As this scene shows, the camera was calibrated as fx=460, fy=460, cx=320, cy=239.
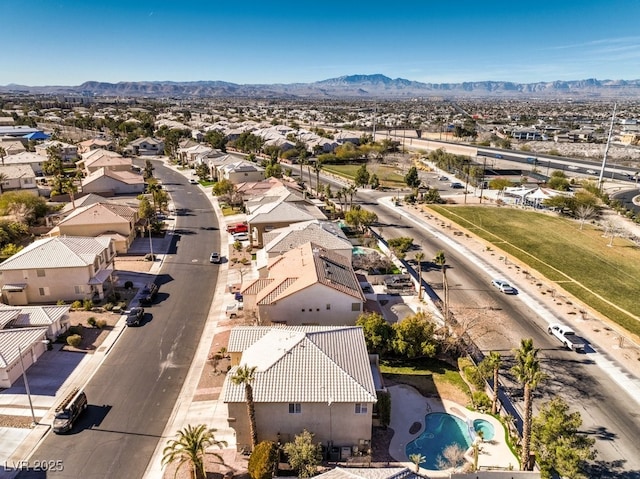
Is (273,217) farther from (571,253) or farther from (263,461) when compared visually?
(571,253)

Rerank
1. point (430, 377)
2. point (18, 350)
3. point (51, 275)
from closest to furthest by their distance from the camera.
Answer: point (18, 350), point (430, 377), point (51, 275)

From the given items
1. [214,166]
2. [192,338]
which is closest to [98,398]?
[192,338]

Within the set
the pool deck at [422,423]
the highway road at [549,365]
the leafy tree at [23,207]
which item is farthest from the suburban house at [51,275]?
the highway road at [549,365]

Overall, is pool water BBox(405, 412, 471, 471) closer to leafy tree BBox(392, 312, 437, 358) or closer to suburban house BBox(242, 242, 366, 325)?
leafy tree BBox(392, 312, 437, 358)

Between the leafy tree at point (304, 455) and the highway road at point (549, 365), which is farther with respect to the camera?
the highway road at point (549, 365)

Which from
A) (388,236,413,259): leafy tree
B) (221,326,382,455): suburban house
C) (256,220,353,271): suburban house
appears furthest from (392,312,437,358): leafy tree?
(388,236,413,259): leafy tree

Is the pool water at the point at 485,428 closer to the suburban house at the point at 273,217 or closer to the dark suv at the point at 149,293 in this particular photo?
the dark suv at the point at 149,293

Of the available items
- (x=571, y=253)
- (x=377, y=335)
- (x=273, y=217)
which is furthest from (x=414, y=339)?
(x=571, y=253)
